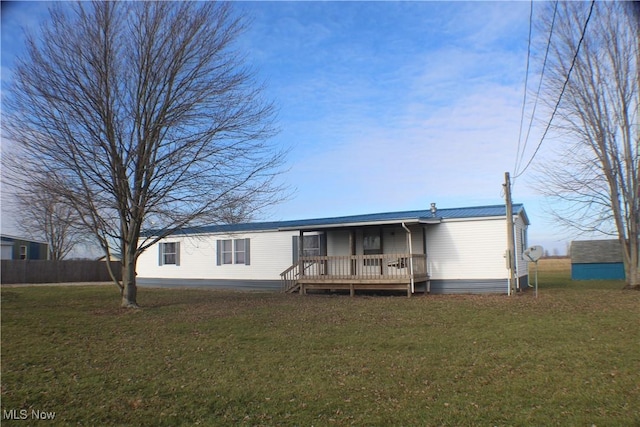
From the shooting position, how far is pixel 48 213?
12539 mm

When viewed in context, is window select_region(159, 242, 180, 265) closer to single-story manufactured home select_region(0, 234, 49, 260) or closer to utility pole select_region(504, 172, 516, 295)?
single-story manufactured home select_region(0, 234, 49, 260)

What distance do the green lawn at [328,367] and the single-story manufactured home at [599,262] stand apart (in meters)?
17.4

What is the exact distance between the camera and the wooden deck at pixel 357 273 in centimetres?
1722

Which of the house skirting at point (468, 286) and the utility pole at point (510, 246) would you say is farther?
the house skirting at point (468, 286)

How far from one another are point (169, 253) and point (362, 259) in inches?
472

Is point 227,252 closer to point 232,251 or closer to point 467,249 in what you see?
point 232,251

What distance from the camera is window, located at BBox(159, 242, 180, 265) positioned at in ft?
82.1

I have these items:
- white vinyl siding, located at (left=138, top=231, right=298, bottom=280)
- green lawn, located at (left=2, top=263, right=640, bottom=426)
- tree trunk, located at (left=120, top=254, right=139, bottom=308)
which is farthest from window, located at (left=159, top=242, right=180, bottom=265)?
green lawn, located at (left=2, top=263, right=640, bottom=426)

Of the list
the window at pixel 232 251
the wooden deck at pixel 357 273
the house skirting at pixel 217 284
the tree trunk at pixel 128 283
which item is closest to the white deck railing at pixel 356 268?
the wooden deck at pixel 357 273

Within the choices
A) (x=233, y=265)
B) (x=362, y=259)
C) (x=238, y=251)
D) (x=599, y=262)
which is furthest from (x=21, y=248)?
(x=599, y=262)

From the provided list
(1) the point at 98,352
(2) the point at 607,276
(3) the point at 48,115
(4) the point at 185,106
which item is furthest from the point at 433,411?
(2) the point at 607,276

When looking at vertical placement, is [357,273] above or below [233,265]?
below

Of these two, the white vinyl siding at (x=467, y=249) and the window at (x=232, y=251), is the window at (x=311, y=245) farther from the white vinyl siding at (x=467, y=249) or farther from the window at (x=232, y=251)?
the white vinyl siding at (x=467, y=249)

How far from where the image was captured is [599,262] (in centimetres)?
2852
